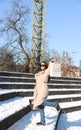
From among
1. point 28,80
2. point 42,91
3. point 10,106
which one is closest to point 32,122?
point 42,91

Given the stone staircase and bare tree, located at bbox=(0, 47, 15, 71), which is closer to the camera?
the stone staircase

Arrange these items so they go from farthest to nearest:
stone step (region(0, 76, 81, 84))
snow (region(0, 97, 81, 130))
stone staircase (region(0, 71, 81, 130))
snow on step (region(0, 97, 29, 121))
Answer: stone step (region(0, 76, 81, 84))
stone staircase (region(0, 71, 81, 130))
snow (region(0, 97, 81, 130))
snow on step (region(0, 97, 29, 121))

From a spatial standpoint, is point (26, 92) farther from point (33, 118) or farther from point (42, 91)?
point (42, 91)

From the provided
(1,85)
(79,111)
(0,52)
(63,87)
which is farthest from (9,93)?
(0,52)

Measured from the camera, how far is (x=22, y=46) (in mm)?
42812

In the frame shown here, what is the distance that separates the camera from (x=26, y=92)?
46.4ft

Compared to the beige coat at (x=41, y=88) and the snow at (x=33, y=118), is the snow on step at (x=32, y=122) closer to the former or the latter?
the snow at (x=33, y=118)

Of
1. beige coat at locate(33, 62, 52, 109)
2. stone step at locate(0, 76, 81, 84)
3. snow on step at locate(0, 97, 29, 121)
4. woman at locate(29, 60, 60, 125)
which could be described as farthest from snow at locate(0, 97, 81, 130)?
stone step at locate(0, 76, 81, 84)

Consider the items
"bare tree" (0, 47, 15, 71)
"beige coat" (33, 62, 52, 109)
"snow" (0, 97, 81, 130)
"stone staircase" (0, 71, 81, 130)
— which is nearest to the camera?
"snow" (0, 97, 81, 130)

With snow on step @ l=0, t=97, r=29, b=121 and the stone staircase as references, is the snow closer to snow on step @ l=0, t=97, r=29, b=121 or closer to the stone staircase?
snow on step @ l=0, t=97, r=29, b=121

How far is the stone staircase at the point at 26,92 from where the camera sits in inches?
393

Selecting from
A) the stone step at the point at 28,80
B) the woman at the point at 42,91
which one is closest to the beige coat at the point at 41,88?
the woman at the point at 42,91

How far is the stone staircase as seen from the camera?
9.98m

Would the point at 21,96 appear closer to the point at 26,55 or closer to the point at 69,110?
the point at 69,110
